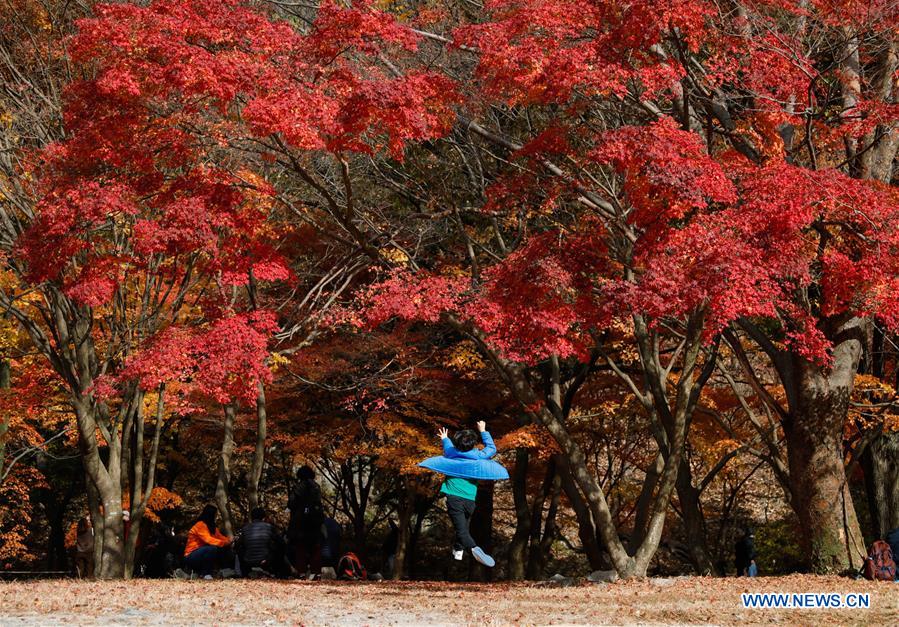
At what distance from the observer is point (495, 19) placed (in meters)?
13.9

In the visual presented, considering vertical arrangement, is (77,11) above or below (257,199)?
above

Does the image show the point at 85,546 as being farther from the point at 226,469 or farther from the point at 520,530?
the point at 520,530

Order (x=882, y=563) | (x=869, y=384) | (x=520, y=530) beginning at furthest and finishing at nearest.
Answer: (x=520, y=530) → (x=869, y=384) → (x=882, y=563)

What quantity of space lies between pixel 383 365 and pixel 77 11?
28.6ft

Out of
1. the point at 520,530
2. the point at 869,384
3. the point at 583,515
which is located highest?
the point at 869,384

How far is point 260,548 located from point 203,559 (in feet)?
3.02

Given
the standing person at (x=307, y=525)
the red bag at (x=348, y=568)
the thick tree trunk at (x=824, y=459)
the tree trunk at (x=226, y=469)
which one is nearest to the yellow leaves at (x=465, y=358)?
the tree trunk at (x=226, y=469)

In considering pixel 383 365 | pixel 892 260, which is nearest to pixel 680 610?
pixel 892 260

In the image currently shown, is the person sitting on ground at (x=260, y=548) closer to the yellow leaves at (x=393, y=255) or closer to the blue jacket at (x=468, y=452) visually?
the yellow leaves at (x=393, y=255)

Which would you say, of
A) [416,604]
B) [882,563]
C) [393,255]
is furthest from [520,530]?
[416,604]

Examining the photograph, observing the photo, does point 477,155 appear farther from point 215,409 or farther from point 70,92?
point 215,409

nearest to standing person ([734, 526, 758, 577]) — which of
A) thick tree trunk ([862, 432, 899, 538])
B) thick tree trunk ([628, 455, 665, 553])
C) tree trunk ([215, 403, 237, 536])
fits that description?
thick tree trunk ([862, 432, 899, 538])

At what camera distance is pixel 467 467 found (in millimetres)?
9109

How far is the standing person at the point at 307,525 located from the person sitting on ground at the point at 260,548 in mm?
346
